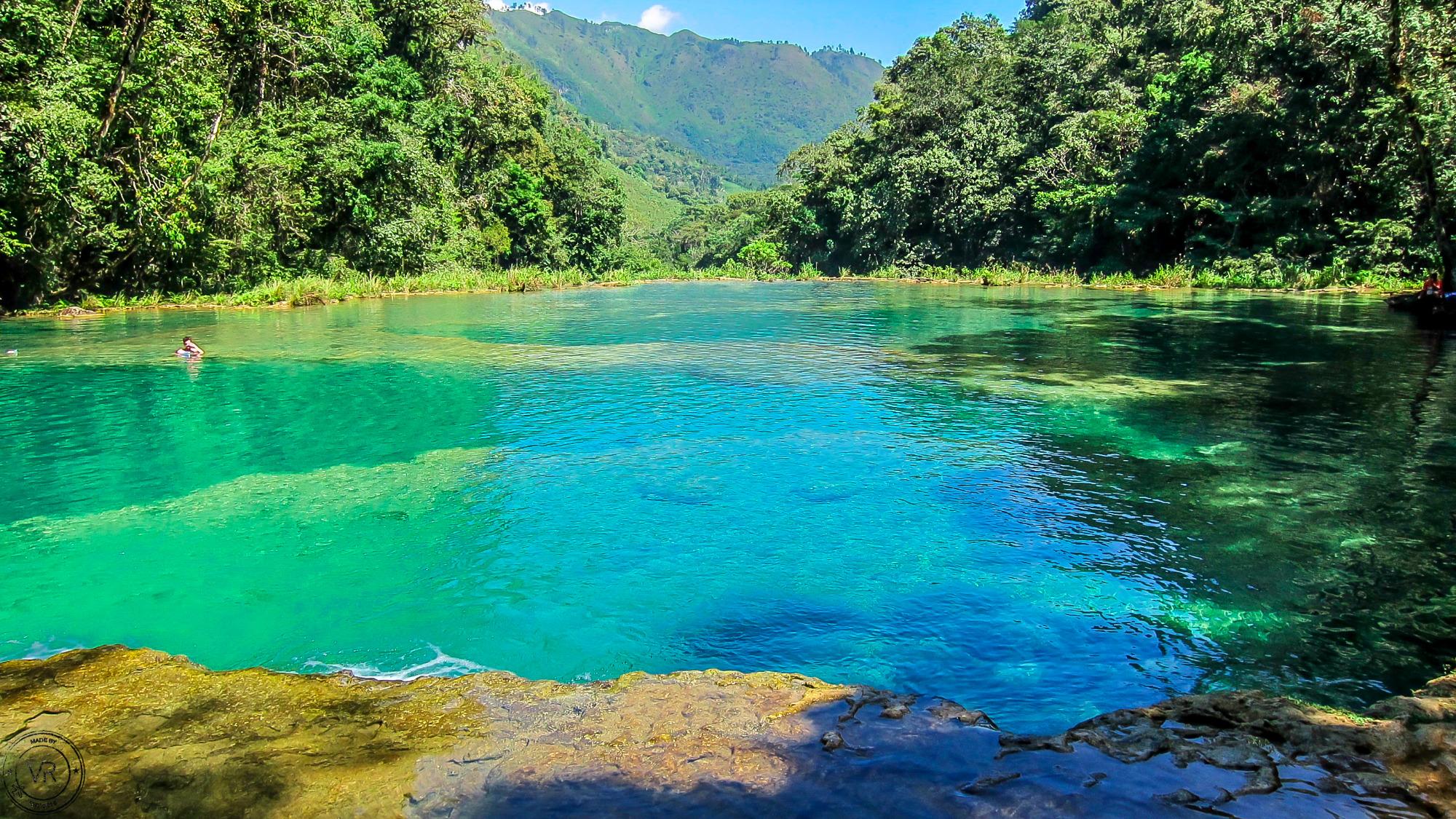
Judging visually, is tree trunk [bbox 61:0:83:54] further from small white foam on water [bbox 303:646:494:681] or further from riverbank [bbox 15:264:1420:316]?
small white foam on water [bbox 303:646:494:681]

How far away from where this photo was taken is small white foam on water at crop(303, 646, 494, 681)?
209 inches

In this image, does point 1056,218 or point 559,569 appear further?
point 1056,218

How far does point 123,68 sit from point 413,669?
26405 millimetres

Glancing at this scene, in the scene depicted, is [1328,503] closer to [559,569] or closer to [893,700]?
[893,700]

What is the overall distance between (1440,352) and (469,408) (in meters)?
18.5

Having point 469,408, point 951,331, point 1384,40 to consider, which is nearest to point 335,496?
point 469,408

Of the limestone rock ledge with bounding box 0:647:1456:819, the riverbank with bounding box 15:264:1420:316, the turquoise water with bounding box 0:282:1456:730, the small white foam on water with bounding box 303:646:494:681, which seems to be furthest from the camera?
the riverbank with bounding box 15:264:1420:316

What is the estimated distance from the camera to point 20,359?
17.2m

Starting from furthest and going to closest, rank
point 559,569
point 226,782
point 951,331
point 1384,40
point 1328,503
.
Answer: point 951,331
point 1384,40
point 1328,503
point 559,569
point 226,782

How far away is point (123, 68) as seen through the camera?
23984 millimetres

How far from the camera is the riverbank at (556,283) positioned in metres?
30.0

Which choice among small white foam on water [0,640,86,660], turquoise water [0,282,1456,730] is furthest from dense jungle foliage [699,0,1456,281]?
small white foam on water [0,640,86,660]

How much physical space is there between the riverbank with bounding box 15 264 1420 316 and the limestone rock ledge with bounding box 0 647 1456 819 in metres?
28.1

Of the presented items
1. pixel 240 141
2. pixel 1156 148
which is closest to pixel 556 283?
pixel 240 141
